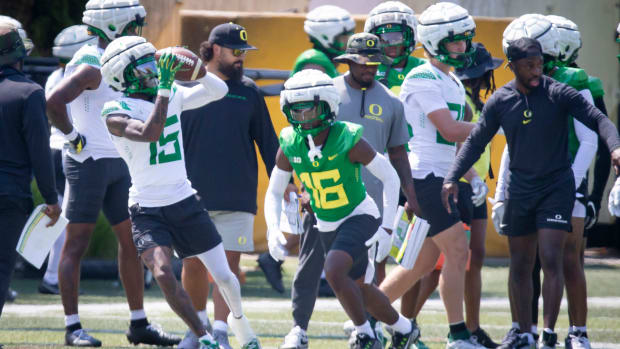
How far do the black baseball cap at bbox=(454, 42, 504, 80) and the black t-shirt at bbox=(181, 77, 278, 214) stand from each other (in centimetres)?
162

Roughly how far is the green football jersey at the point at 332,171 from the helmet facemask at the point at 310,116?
0.09 meters

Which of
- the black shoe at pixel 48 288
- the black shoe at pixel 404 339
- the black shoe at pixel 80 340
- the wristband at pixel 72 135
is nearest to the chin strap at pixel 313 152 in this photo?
the black shoe at pixel 404 339

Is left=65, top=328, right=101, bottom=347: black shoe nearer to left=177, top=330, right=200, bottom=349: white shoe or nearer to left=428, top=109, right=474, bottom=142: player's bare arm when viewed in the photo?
left=177, top=330, right=200, bottom=349: white shoe

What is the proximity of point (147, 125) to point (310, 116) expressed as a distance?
0.96 metres

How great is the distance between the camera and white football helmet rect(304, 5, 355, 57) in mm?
9891

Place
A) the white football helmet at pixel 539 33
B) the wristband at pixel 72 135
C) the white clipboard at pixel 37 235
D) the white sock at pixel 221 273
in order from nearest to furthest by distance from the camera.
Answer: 1. the white sock at pixel 221 273
2. the white clipboard at pixel 37 235
3. the white football helmet at pixel 539 33
4. the wristband at pixel 72 135

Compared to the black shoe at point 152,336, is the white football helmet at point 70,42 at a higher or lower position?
higher

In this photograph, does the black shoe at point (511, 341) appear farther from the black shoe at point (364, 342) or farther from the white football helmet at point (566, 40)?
the white football helmet at point (566, 40)

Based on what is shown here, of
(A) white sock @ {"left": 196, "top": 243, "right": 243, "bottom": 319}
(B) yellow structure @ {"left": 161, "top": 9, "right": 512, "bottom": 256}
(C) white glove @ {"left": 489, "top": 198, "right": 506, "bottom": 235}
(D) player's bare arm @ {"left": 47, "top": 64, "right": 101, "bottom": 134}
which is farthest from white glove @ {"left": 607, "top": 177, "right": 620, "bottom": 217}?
(B) yellow structure @ {"left": 161, "top": 9, "right": 512, "bottom": 256}

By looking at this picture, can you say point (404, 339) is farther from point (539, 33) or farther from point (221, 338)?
point (539, 33)

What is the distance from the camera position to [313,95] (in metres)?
6.70

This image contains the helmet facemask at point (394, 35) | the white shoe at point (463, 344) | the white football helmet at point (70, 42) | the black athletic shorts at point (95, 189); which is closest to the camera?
the white shoe at point (463, 344)

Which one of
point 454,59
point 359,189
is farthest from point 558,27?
point 359,189

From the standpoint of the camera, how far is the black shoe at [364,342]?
22.1ft
